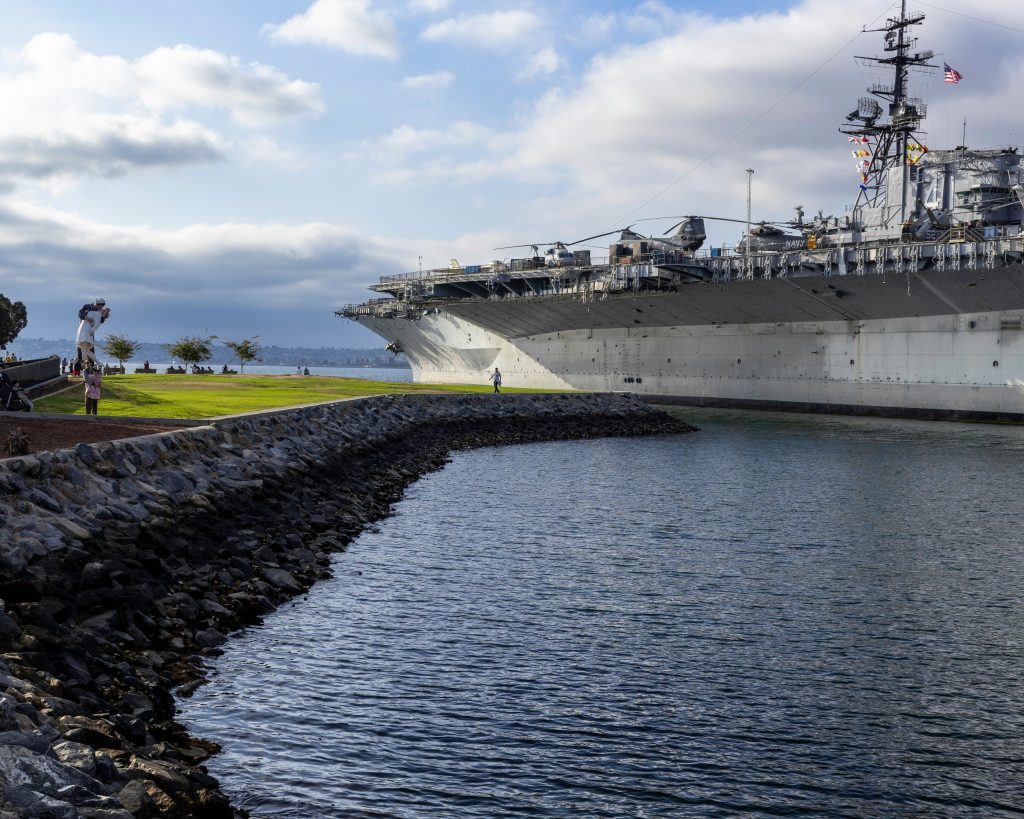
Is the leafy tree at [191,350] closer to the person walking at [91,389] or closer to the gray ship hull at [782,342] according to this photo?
the gray ship hull at [782,342]

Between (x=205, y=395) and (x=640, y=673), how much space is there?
30.2 metres

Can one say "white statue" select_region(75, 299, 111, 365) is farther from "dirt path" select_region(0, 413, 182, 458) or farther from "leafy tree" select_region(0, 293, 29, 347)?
"leafy tree" select_region(0, 293, 29, 347)

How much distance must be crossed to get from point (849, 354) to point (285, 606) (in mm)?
43272

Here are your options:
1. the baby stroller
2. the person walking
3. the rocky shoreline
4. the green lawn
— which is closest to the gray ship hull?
the green lawn

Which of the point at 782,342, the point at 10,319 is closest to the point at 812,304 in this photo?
the point at 782,342

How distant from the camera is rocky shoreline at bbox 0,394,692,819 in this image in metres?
7.44

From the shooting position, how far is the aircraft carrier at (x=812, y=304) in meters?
46.0

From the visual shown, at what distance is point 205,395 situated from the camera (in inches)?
1511

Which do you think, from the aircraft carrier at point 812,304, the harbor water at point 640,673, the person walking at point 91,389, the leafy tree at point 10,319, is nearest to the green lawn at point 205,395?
the person walking at point 91,389

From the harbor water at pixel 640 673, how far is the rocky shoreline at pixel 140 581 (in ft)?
2.08

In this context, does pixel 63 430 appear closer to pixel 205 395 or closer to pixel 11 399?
pixel 11 399

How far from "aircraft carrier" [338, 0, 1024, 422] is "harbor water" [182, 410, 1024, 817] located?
2607cm

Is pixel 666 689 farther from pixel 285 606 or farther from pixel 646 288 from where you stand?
pixel 646 288

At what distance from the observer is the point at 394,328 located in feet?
256
